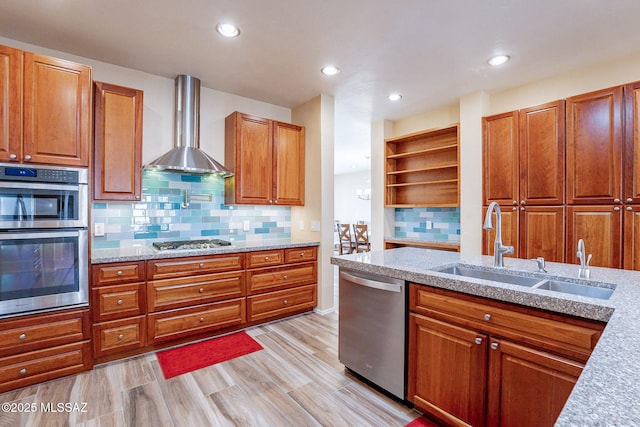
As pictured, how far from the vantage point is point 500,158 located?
328 cm

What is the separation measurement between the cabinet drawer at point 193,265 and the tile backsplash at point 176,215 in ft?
2.13

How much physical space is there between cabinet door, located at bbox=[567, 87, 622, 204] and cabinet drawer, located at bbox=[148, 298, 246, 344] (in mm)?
3401

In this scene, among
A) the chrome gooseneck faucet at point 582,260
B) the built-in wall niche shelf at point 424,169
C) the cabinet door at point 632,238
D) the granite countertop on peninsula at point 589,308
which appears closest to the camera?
the granite countertop on peninsula at point 589,308

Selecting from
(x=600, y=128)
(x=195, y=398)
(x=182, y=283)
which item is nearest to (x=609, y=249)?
(x=600, y=128)

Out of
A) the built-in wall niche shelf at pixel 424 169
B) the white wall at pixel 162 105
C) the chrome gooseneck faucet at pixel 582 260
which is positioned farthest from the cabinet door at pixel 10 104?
the built-in wall niche shelf at pixel 424 169

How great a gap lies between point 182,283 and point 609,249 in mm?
3774

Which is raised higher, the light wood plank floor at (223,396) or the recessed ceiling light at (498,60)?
the recessed ceiling light at (498,60)

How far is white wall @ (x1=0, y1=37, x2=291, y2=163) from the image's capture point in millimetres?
2912

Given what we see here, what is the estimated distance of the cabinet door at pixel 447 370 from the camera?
1.57 meters

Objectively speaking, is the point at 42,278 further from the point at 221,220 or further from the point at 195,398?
the point at 221,220

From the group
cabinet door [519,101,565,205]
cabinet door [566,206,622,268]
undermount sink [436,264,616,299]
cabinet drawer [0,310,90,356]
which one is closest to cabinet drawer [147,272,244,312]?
cabinet drawer [0,310,90,356]

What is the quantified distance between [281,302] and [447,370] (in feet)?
6.95

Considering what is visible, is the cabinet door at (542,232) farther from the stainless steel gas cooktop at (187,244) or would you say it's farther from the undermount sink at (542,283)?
the stainless steel gas cooktop at (187,244)

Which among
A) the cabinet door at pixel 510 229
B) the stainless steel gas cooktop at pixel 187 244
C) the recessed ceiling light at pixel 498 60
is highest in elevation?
the recessed ceiling light at pixel 498 60
